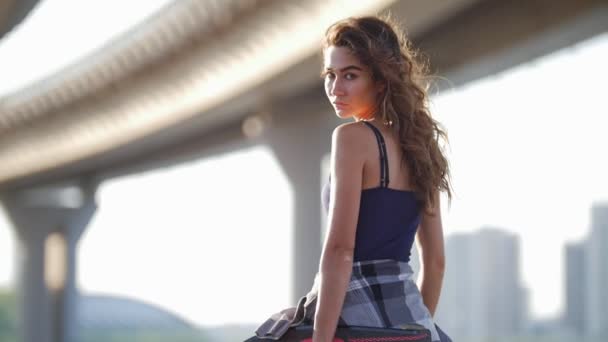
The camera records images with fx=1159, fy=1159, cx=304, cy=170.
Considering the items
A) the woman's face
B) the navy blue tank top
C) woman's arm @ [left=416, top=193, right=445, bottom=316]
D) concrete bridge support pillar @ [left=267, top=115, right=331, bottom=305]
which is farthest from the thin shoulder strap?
concrete bridge support pillar @ [left=267, top=115, right=331, bottom=305]

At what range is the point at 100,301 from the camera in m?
40.1

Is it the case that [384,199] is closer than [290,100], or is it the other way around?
[384,199]

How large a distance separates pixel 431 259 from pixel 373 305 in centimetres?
46

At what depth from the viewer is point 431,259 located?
3402mm

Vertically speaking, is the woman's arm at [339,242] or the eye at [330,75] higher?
the eye at [330,75]

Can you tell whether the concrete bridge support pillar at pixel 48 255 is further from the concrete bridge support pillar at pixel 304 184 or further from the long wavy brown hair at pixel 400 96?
the long wavy brown hair at pixel 400 96

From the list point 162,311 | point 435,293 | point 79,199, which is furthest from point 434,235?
point 162,311

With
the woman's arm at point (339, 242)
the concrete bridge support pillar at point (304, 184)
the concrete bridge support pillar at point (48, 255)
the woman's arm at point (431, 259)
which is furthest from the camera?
the concrete bridge support pillar at point (48, 255)

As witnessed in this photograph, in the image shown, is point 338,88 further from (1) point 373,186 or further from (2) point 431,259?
(2) point 431,259

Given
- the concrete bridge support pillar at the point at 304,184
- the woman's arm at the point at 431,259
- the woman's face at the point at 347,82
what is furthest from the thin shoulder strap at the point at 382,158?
the concrete bridge support pillar at the point at 304,184

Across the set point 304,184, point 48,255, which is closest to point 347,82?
point 304,184

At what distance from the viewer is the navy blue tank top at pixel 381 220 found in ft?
9.89

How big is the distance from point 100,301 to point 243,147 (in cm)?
1671

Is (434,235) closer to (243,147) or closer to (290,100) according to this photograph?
(290,100)
